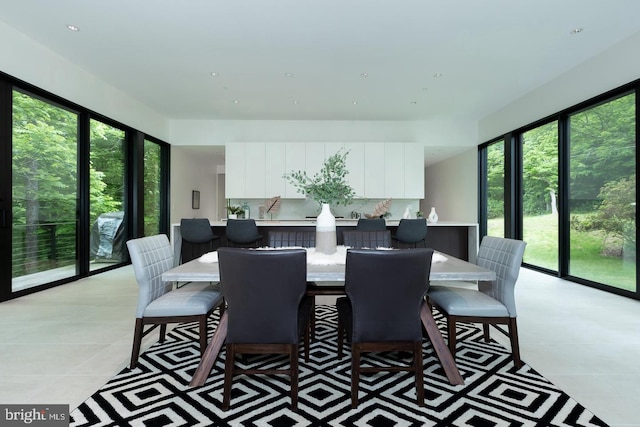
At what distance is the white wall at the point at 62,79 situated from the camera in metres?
3.42

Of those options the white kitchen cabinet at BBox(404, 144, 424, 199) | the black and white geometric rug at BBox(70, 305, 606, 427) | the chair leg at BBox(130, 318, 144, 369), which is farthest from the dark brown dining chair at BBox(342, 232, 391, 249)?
the white kitchen cabinet at BBox(404, 144, 424, 199)

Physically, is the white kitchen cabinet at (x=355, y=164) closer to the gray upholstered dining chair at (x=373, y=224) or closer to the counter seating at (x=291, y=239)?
the gray upholstered dining chair at (x=373, y=224)

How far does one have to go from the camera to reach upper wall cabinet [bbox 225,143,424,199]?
21.1ft

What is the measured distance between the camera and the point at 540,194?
5.07 meters

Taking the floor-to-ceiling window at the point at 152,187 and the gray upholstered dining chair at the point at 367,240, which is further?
the floor-to-ceiling window at the point at 152,187

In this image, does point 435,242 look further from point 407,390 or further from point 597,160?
point 407,390

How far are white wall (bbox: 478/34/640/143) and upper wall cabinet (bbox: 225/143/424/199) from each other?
1.79m

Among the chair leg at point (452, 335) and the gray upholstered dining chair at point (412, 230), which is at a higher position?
the gray upholstered dining chair at point (412, 230)

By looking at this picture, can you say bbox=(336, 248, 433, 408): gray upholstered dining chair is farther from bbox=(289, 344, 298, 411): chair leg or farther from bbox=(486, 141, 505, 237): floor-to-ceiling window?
bbox=(486, 141, 505, 237): floor-to-ceiling window

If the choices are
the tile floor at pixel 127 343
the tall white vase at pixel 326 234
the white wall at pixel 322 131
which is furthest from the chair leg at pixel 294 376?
the white wall at pixel 322 131

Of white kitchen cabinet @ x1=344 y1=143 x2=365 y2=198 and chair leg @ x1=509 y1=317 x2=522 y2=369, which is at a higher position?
white kitchen cabinet @ x1=344 y1=143 x2=365 y2=198

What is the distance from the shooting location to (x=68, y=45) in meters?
3.71

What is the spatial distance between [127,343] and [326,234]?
1589mm

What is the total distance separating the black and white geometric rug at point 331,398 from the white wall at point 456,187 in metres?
5.44
